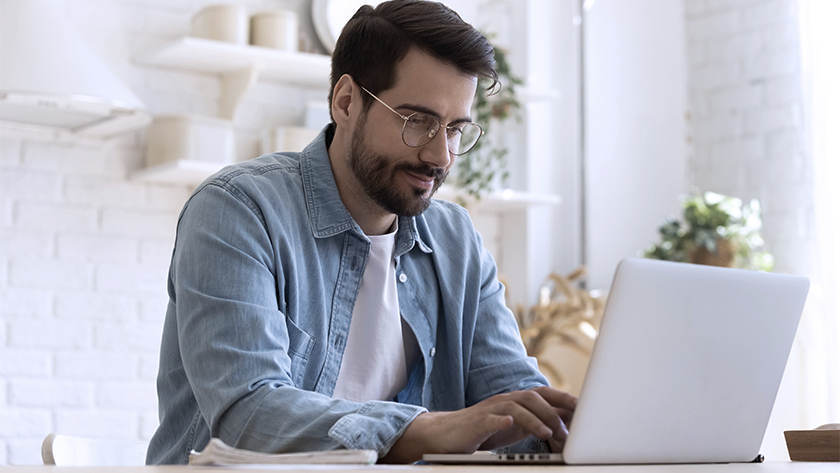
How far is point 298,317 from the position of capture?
4.11ft

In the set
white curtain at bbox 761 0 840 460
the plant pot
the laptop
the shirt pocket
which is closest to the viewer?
the laptop

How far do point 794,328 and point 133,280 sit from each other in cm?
200

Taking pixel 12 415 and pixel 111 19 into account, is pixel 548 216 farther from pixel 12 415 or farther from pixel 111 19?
pixel 12 415

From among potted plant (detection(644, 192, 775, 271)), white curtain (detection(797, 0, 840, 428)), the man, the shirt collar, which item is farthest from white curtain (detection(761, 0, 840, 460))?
the shirt collar

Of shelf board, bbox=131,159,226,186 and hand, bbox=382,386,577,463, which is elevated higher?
shelf board, bbox=131,159,226,186

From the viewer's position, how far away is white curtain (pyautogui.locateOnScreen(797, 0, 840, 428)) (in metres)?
2.83

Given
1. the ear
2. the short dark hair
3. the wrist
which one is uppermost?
the short dark hair

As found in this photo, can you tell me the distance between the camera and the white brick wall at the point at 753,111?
128 inches

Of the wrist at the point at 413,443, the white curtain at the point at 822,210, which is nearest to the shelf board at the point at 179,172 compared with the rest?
the wrist at the point at 413,443

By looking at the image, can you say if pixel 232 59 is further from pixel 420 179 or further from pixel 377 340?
pixel 377 340

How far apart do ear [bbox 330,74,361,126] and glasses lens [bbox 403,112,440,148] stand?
11 centimetres

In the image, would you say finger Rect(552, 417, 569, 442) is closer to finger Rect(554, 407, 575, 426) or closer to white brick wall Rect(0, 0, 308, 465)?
finger Rect(554, 407, 575, 426)

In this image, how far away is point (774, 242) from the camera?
10.8 ft

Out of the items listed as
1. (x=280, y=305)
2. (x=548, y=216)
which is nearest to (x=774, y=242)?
(x=548, y=216)
